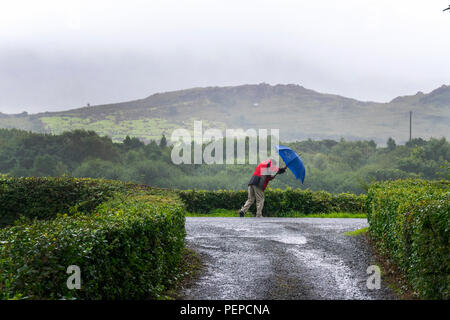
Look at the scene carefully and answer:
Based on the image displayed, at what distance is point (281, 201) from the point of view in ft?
61.8

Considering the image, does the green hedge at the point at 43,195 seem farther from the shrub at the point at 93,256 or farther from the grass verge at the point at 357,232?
the shrub at the point at 93,256

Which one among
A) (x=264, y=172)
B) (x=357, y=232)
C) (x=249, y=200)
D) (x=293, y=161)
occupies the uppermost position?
(x=293, y=161)

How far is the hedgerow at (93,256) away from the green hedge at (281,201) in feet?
37.2

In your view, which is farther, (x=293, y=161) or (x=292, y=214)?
(x=292, y=214)

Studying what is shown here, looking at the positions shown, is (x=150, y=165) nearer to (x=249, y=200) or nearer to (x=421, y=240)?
(x=249, y=200)

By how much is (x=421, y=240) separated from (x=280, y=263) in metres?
3.02

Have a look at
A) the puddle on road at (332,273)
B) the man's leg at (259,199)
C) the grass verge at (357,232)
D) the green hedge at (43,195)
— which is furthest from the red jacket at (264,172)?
the puddle on road at (332,273)

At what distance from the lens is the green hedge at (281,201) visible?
18.8 meters

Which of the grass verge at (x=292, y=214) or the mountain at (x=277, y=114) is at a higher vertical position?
the mountain at (x=277, y=114)

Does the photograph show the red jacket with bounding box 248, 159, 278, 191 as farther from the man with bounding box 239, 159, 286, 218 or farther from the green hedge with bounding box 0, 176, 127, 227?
the green hedge with bounding box 0, 176, 127, 227

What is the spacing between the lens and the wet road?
7.26 m

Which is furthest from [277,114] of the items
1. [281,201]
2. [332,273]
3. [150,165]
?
[332,273]

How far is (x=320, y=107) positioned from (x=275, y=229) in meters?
181
